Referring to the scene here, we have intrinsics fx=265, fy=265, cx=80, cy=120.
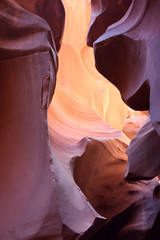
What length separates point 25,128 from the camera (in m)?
2.62

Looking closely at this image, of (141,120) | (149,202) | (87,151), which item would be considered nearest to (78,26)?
(141,120)

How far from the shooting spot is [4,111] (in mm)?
2766

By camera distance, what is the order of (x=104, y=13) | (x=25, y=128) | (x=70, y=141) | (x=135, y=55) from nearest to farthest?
1. (x=25, y=128)
2. (x=135, y=55)
3. (x=104, y=13)
4. (x=70, y=141)

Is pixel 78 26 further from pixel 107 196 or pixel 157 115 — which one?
pixel 157 115

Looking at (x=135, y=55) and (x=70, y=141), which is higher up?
→ (x=135, y=55)

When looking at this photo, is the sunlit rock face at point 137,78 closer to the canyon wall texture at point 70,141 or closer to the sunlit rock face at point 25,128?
the canyon wall texture at point 70,141

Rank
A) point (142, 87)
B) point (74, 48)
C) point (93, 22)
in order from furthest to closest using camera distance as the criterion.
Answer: point (74, 48) → point (93, 22) → point (142, 87)

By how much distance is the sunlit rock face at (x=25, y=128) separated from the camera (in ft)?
7.18

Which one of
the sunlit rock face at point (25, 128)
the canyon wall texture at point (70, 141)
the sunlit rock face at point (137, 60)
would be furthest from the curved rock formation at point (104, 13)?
the sunlit rock face at point (25, 128)

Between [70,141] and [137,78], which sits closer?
[137,78]

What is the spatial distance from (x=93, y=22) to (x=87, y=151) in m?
1.89

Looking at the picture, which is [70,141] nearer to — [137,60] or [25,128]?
[25,128]

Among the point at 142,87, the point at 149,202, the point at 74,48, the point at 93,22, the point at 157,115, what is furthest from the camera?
the point at 74,48

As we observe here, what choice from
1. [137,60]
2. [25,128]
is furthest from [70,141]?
[137,60]
